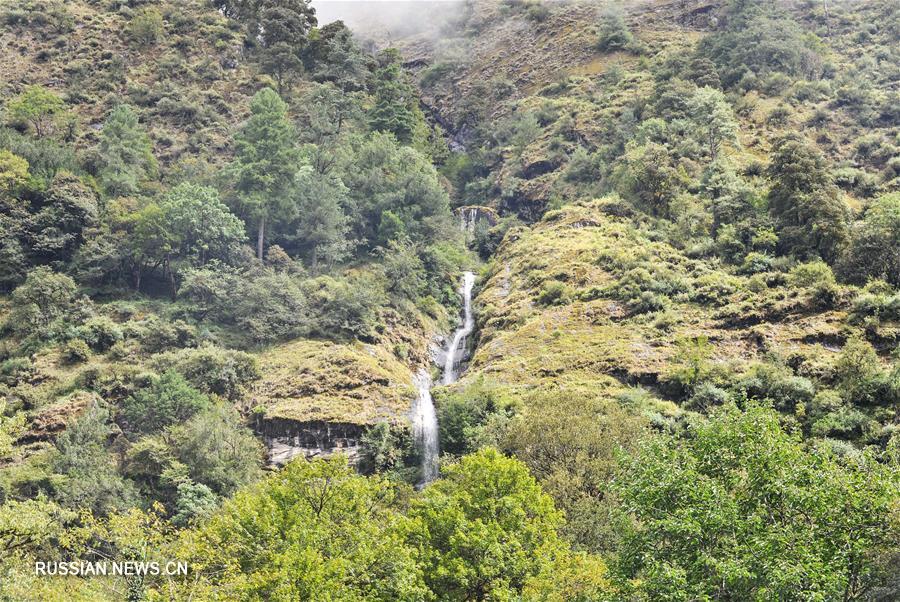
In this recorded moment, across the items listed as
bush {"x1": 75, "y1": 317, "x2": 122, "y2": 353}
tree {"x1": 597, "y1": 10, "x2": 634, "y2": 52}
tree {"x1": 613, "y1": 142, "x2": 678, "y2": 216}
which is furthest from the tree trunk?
tree {"x1": 597, "y1": 10, "x2": 634, "y2": 52}

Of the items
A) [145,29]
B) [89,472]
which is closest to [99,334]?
[89,472]

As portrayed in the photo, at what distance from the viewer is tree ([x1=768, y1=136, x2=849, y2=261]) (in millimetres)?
56750

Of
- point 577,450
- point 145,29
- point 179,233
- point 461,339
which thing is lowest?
point 461,339

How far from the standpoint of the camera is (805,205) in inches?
2309

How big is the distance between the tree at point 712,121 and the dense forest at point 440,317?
1.92 ft

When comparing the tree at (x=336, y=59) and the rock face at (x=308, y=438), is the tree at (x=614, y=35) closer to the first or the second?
the tree at (x=336, y=59)

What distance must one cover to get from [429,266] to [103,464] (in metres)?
39.1

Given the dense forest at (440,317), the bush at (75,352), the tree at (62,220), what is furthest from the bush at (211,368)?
the tree at (62,220)

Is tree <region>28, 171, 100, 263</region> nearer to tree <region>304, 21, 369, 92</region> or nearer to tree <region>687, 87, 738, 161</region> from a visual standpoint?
tree <region>304, 21, 369, 92</region>

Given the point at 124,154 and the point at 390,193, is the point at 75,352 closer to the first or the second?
the point at 124,154

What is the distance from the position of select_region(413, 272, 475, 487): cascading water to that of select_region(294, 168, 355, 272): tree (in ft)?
46.0

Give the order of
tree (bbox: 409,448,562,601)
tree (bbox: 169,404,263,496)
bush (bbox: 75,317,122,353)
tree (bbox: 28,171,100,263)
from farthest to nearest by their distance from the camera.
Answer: tree (bbox: 28,171,100,263) → bush (bbox: 75,317,122,353) → tree (bbox: 169,404,263,496) → tree (bbox: 409,448,562,601)

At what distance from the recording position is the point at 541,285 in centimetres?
6769

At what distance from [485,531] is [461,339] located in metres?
43.7
